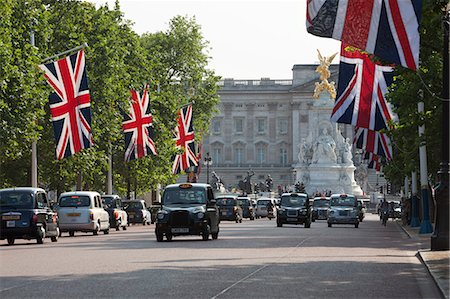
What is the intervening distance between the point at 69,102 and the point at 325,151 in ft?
296

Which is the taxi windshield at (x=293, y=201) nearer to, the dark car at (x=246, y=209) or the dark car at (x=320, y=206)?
the dark car at (x=320, y=206)

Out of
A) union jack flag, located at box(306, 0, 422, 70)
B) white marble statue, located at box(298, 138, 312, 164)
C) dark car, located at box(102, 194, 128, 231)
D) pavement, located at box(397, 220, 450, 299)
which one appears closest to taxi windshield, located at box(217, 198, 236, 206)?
dark car, located at box(102, 194, 128, 231)

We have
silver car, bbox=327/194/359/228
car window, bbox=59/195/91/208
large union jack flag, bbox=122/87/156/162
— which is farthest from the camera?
silver car, bbox=327/194/359/228

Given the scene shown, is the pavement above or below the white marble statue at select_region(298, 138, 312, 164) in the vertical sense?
below

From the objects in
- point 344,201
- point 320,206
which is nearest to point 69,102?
point 344,201

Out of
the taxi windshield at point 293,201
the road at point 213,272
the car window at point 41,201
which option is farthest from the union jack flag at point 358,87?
the taxi windshield at point 293,201

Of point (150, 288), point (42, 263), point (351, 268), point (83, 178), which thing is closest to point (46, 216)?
point (42, 263)

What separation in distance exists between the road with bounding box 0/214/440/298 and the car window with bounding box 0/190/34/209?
5500 mm

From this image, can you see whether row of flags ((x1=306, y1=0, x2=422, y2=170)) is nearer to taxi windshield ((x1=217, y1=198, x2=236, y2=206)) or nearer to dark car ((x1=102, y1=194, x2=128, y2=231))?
dark car ((x1=102, y1=194, x2=128, y2=231))

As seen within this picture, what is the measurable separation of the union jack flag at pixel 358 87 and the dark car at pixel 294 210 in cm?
2325

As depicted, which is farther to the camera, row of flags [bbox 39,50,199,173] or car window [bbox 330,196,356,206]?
car window [bbox 330,196,356,206]

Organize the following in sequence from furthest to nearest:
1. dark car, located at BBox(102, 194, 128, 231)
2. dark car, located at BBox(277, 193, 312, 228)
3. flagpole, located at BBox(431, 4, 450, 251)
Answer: dark car, located at BBox(277, 193, 312, 228) → dark car, located at BBox(102, 194, 128, 231) → flagpole, located at BBox(431, 4, 450, 251)

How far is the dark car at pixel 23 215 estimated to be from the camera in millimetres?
42906

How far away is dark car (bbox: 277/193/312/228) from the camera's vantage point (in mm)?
69062
